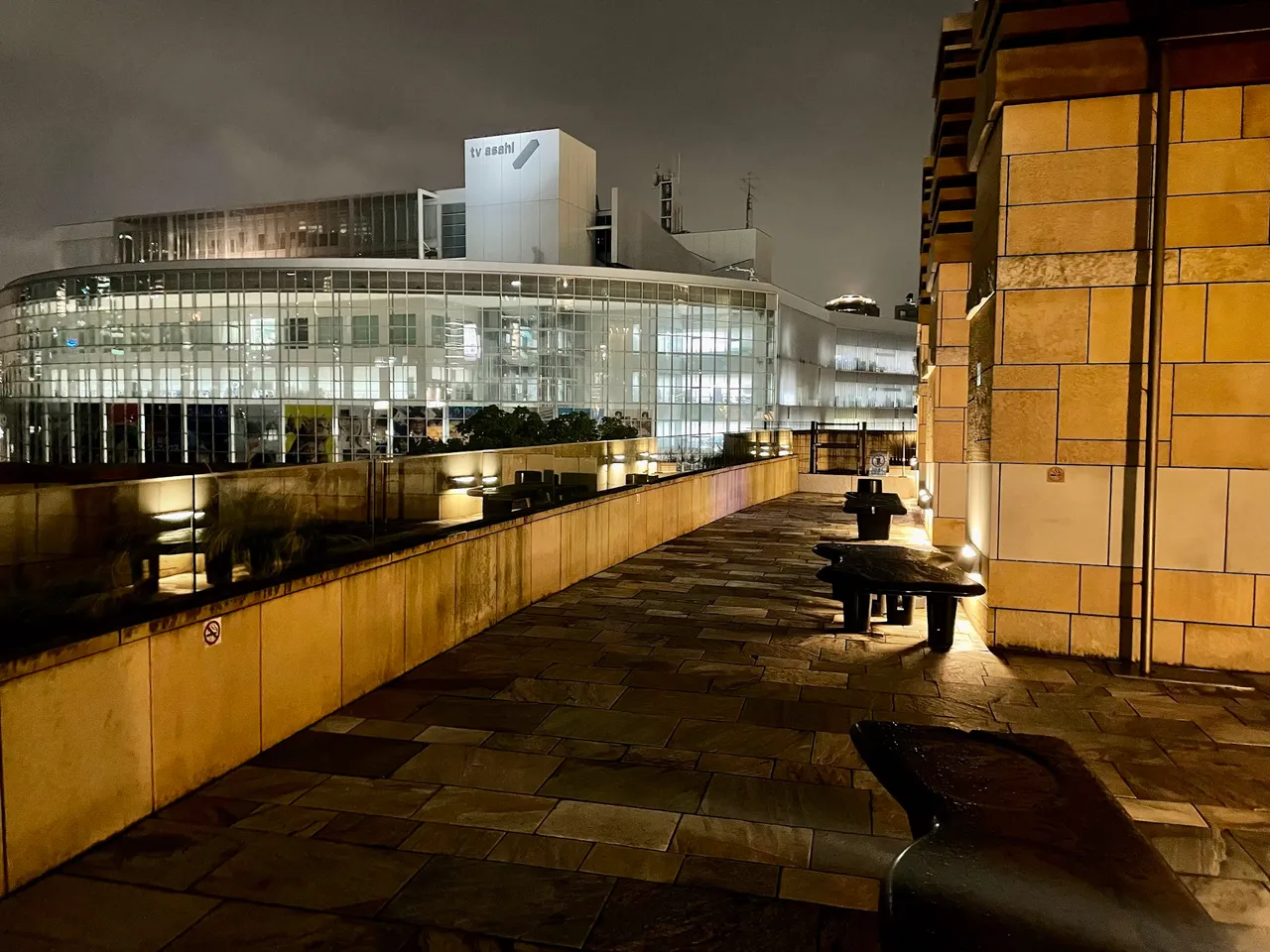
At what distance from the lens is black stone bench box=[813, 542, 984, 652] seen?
24.1ft

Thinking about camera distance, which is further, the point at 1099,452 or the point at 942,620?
the point at 942,620

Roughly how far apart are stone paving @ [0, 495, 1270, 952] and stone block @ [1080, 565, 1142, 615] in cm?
51

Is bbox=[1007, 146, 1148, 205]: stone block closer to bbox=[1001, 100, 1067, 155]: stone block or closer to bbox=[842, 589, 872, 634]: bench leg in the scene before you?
bbox=[1001, 100, 1067, 155]: stone block

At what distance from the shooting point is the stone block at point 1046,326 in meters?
7.39

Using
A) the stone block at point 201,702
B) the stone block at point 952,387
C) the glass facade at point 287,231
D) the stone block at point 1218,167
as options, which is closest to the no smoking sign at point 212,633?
the stone block at point 201,702

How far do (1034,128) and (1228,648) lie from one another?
4.55 meters

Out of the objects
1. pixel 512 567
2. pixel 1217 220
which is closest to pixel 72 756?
pixel 512 567

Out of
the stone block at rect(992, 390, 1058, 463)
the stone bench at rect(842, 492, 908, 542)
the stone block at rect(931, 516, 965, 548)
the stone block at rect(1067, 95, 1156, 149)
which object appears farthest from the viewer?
the stone block at rect(931, 516, 965, 548)

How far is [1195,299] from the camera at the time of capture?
23.0 feet

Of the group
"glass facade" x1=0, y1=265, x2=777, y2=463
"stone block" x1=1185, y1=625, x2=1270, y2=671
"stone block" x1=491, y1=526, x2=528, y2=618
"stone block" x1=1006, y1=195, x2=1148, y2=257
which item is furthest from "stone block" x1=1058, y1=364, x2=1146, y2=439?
"glass facade" x1=0, y1=265, x2=777, y2=463

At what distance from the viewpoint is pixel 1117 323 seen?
729 centimetres

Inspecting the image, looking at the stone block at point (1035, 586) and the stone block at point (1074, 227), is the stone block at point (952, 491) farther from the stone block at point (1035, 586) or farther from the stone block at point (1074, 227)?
the stone block at point (1074, 227)

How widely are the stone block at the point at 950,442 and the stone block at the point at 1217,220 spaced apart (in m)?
7.92

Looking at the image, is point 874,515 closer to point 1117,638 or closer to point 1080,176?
point 1117,638
